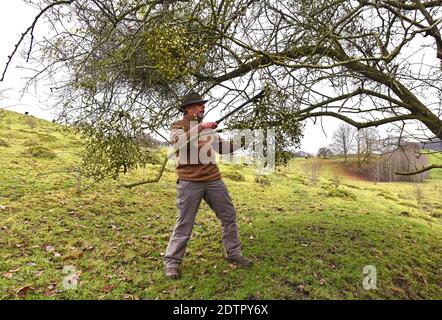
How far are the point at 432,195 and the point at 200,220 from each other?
82.5ft

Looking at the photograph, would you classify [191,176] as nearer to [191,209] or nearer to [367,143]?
[191,209]

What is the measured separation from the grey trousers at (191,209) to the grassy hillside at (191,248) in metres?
0.44

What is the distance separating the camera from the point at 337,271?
5.64 m

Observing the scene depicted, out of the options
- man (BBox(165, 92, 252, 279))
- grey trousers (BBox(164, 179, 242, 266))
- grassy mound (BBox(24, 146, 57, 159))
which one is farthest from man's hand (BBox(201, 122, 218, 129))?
grassy mound (BBox(24, 146, 57, 159))

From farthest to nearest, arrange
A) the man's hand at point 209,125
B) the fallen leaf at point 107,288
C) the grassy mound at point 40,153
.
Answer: the grassy mound at point 40,153 < the fallen leaf at point 107,288 < the man's hand at point 209,125

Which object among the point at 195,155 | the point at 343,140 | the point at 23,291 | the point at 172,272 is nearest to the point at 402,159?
the point at 343,140

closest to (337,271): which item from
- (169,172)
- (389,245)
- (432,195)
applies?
(389,245)

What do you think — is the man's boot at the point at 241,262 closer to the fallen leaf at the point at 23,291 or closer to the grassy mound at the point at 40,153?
the fallen leaf at the point at 23,291

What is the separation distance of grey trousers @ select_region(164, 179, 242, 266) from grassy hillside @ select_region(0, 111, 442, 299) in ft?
1.45

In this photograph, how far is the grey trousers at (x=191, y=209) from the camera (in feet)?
16.0

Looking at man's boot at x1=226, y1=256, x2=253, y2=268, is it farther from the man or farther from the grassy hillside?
the man

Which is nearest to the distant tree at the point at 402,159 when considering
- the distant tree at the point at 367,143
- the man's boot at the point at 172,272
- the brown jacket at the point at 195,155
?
the distant tree at the point at 367,143

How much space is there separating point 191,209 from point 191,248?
6.08 feet

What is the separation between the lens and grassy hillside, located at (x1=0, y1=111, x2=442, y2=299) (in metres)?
4.88
